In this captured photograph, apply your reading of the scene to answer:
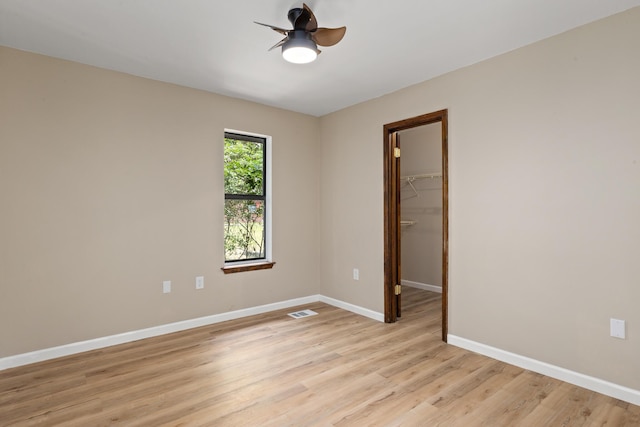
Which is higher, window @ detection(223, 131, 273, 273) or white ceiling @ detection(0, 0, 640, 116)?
white ceiling @ detection(0, 0, 640, 116)

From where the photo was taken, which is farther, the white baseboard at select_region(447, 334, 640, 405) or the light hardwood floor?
the white baseboard at select_region(447, 334, 640, 405)

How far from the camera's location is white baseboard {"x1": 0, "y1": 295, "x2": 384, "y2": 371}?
108 inches

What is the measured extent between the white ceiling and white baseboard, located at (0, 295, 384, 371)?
246 centimetres

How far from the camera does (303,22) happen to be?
7.09 ft

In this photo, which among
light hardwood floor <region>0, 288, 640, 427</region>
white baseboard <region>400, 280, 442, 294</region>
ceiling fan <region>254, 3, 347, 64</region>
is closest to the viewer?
light hardwood floor <region>0, 288, 640, 427</region>

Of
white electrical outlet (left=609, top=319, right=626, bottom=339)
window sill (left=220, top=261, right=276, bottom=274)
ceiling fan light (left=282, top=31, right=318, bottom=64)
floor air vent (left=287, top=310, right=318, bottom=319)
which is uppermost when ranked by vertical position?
ceiling fan light (left=282, top=31, right=318, bottom=64)

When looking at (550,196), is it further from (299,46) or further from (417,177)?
(417,177)

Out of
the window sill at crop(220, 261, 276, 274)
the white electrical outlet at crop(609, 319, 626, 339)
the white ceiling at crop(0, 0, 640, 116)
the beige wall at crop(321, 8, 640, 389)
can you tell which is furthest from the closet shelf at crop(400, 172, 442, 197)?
the white electrical outlet at crop(609, 319, 626, 339)

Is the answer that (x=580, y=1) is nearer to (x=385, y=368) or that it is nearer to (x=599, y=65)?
(x=599, y=65)

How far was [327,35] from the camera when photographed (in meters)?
2.21

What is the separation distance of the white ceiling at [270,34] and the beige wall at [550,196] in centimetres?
25

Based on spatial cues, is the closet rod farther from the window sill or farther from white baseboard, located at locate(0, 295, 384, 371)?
the window sill

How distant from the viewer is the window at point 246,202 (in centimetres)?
400

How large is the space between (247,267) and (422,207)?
2.94m
